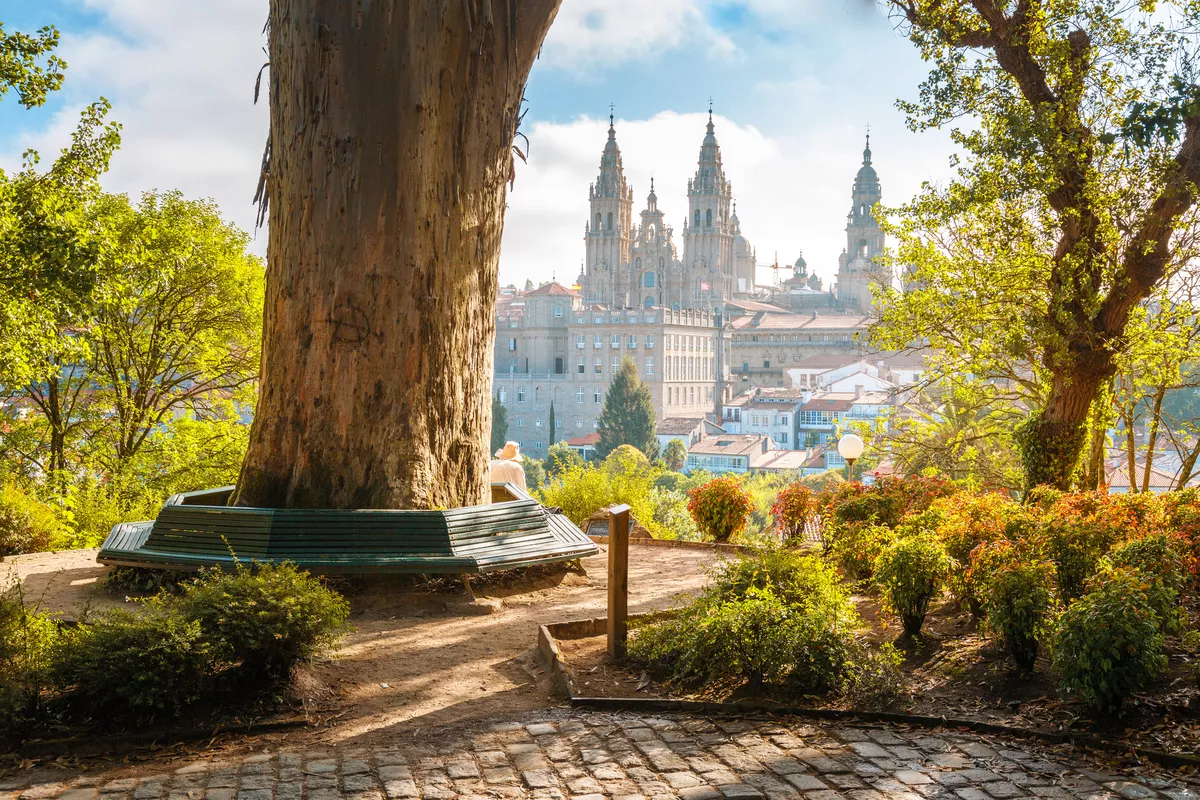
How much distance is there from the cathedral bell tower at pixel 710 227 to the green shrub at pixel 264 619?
11457cm

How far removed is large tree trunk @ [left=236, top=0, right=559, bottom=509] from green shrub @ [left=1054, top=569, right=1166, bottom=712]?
390 centimetres

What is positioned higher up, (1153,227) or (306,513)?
(1153,227)

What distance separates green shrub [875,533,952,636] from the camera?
17.1 feet

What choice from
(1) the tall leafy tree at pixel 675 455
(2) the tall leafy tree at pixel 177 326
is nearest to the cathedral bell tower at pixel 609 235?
(1) the tall leafy tree at pixel 675 455

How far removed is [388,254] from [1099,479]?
786 cm

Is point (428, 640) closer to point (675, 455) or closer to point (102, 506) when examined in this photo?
point (102, 506)

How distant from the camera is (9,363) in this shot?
30.5 feet

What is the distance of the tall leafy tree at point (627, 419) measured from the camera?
240 ft

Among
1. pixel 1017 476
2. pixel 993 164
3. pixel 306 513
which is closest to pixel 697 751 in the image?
pixel 306 513

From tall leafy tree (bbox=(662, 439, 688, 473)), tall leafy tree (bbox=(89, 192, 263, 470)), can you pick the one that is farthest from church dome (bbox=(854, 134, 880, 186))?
tall leafy tree (bbox=(89, 192, 263, 470))

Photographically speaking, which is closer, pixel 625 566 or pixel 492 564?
pixel 625 566

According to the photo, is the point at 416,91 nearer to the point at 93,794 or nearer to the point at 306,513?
the point at 306,513

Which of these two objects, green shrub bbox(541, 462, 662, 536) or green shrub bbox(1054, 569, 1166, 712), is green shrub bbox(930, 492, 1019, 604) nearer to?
green shrub bbox(1054, 569, 1166, 712)

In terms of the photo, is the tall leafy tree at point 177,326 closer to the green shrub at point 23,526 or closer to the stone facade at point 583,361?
the green shrub at point 23,526
